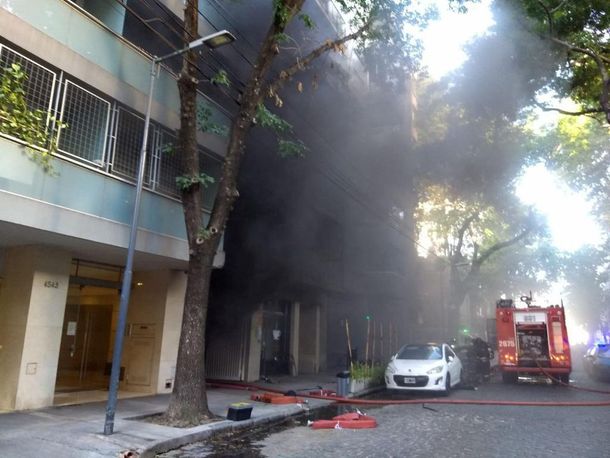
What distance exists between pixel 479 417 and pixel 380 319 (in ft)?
48.3

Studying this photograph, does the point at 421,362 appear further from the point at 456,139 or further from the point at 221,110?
the point at 456,139

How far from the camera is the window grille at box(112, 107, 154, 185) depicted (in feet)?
29.1

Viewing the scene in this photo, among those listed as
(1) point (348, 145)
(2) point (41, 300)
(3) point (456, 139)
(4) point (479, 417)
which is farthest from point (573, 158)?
(2) point (41, 300)

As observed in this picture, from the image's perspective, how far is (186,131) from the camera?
782 cm

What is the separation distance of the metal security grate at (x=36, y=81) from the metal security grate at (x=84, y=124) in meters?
0.23

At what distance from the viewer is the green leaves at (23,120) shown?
247 inches

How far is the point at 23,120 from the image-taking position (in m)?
6.68

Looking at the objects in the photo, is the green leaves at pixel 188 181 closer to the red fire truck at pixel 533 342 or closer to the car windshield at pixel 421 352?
the car windshield at pixel 421 352

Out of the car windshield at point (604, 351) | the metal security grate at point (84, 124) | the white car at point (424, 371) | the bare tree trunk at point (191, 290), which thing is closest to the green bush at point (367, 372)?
the white car at point (424, 371)

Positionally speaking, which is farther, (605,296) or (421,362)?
(605,296)

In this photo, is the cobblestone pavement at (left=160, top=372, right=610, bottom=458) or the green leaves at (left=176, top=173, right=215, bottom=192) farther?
the green leaves at (left=176, top=173, right=215, bottom=192)

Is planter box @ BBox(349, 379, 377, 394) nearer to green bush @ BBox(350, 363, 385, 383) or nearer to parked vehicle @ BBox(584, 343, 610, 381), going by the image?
green bush @ BBox(350, 363, 385, 383)

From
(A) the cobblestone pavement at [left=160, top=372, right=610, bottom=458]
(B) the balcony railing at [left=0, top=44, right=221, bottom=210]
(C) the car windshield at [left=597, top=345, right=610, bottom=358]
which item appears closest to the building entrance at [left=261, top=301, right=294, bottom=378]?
(A) the cobblestone pavement at [left=160, top=372, right=610, bottom=458]

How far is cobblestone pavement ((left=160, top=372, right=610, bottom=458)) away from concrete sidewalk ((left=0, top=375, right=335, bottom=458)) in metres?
0.48
